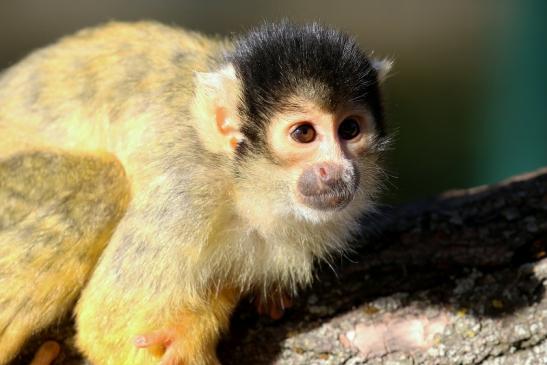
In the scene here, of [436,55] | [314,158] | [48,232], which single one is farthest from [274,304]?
[436,55]

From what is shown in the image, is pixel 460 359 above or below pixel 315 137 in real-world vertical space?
below

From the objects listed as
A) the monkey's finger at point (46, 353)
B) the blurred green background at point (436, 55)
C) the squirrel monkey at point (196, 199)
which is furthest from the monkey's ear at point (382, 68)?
the blurred green background at point (436, 55)

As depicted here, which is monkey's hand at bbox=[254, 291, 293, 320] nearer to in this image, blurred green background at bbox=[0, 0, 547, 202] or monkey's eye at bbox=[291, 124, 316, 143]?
monkey's eye at bbox=[291, 124, 316, 143]

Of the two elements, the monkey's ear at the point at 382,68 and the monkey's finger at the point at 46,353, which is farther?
the monkey's ear at the point at 382,68

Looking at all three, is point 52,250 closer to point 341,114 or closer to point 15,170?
point 15,170

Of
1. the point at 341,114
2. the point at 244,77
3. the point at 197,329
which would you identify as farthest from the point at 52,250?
the point at 341,114

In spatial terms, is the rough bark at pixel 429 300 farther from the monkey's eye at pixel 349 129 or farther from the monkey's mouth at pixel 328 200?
the monkey's eye at pixel 349 129

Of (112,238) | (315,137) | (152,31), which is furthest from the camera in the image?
(152,31)
